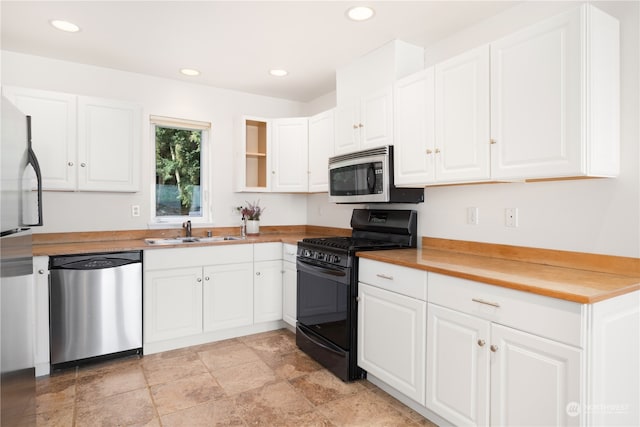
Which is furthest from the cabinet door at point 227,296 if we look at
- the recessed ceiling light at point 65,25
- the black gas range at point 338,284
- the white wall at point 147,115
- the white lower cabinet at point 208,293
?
the recessed ceiling light at point 65,25

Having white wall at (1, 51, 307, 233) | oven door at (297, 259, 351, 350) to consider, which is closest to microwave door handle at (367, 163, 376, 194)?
oven door at (297, 259, 351, 350)

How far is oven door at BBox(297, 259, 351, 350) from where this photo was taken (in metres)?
2.58

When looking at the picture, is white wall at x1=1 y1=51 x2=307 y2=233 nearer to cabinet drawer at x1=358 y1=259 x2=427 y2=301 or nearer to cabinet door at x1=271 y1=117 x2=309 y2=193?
cabinet door at x1=271 y1=117 x2=309 y2=193

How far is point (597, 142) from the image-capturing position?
169 centimetres

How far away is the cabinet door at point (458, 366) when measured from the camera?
1732mm

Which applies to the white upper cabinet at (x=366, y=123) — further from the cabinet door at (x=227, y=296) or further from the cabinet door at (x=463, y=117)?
the cabinet door at (x=227, y=296)

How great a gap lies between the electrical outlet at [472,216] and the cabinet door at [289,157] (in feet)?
5.77

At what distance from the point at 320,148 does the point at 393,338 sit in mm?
1984

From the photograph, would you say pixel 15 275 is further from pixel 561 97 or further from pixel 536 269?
pixel 561 97

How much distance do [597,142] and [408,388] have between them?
1596mm

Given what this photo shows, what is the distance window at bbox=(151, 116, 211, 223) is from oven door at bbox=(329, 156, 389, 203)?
59.9 inches

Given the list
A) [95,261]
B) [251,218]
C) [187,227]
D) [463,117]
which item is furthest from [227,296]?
[463,117]

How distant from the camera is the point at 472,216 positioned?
2.46m

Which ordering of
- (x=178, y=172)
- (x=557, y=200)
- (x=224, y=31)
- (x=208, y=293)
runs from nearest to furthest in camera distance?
(x=557, y=200) → (x=224, y=31) → (x=208, y=293) → (x=178, y=172)
